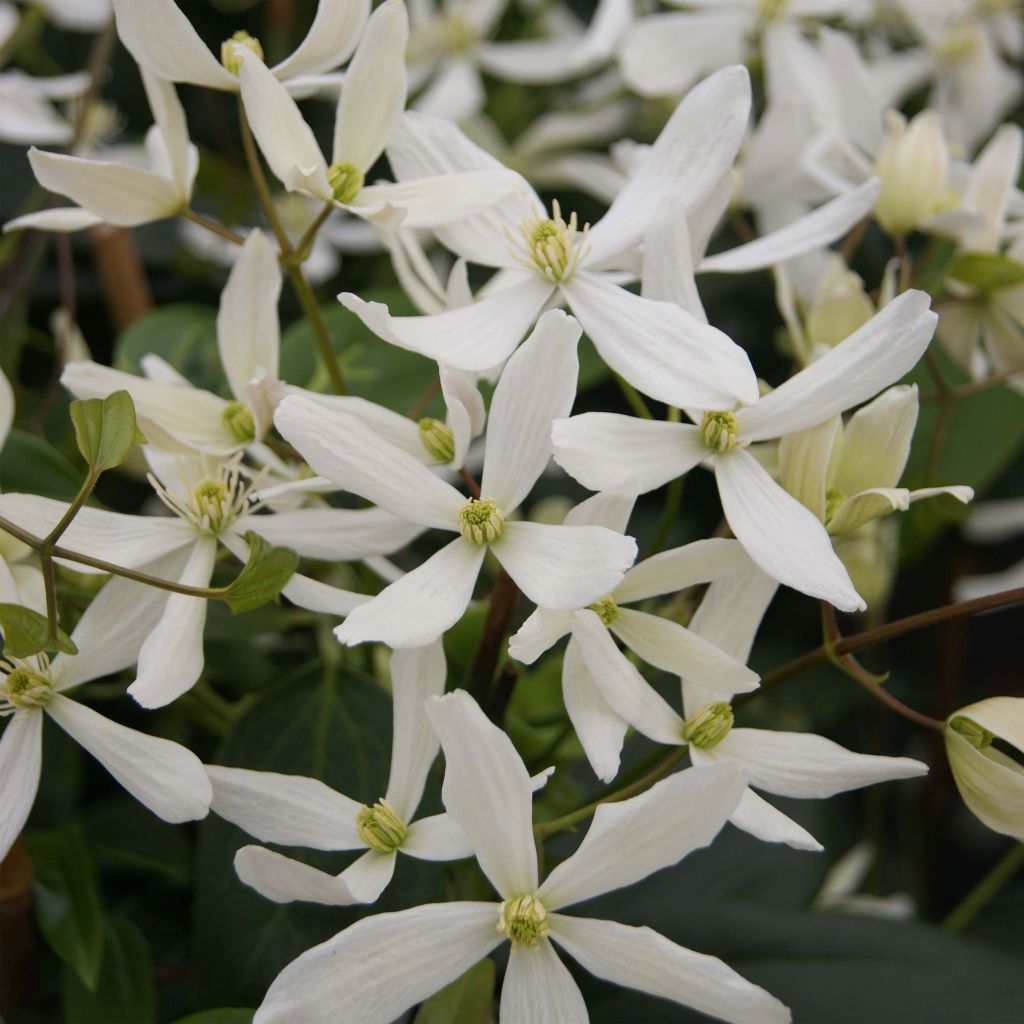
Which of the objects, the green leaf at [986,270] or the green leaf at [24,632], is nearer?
the green leaf at [24,632]

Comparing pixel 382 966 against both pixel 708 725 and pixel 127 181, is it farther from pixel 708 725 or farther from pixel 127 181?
pixel 127 181

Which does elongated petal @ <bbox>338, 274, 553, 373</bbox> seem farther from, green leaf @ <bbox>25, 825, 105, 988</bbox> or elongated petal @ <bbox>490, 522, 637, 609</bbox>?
green leaf @ <bbox>25, 825, 105, 988</bbox>

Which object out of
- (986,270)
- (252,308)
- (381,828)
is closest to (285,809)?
(381,828)

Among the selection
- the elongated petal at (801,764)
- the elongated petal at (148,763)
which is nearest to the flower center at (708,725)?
the elongated petal at (801,764)

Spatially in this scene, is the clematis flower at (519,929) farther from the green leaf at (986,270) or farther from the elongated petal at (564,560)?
the green leaf at (986,270)

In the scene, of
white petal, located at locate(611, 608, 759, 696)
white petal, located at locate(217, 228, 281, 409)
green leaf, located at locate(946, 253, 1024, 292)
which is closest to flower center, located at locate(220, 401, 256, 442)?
white petal, located at locate(217, 228, 281, 409)

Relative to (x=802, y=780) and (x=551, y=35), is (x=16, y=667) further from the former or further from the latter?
(x=551, y=35)
